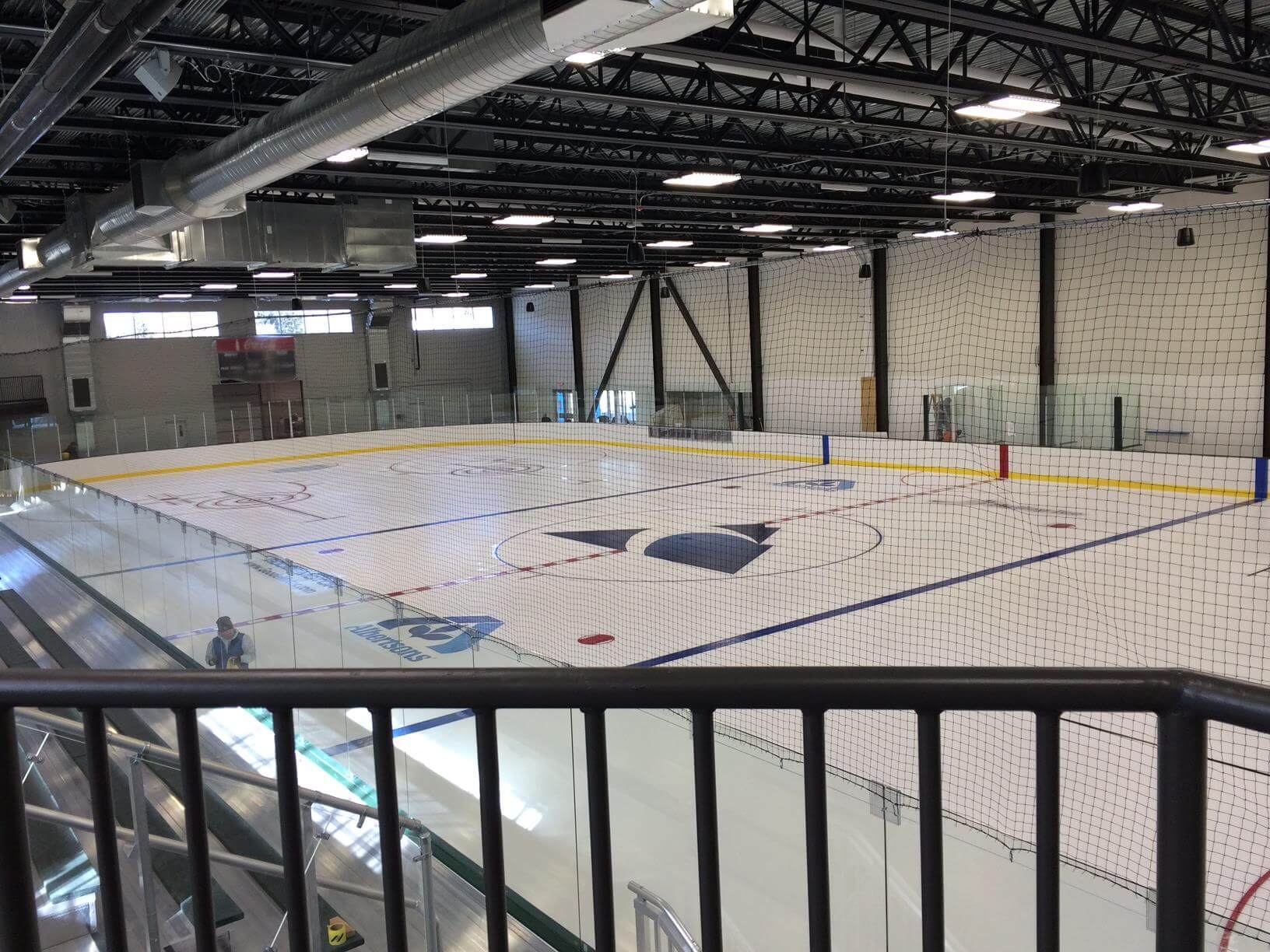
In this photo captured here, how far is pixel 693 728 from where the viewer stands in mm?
1222

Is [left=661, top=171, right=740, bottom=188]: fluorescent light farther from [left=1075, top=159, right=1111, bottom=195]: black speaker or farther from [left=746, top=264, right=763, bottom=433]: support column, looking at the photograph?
[left=746, top=264, right=763, bottom=433]: support column

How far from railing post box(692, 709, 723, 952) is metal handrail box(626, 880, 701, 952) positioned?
1.97 meters

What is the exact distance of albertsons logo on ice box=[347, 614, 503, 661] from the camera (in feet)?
16.1

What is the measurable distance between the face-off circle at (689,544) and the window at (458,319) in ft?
66.8

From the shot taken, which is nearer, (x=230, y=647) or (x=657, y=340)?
(x=230, y=647)

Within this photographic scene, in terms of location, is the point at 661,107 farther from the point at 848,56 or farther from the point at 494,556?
→ the point at 494,556

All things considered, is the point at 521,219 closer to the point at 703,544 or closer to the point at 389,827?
the point at 703,544

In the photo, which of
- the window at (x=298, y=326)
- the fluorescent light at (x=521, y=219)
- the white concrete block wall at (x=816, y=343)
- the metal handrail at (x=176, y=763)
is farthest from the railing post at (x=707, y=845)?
the window at (x=298, y=326)

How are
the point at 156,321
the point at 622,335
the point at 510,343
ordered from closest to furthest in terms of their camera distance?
the point at 156,321
the point at 622,335
the point at 510,343

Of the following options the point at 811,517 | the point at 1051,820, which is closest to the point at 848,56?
the point at 811,517

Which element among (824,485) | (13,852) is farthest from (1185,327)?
(13,852)

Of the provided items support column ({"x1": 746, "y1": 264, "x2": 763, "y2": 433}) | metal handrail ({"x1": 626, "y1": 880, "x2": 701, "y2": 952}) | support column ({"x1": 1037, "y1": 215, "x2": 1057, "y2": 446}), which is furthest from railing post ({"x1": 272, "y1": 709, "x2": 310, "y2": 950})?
support column ({"x1": 746, "y1": 264, "x2": 763, "y2": 433})

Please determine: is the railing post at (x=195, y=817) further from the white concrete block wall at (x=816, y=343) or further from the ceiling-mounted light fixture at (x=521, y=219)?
the white concrete block wall at (x=816, y=343)

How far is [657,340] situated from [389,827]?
29375 mm
